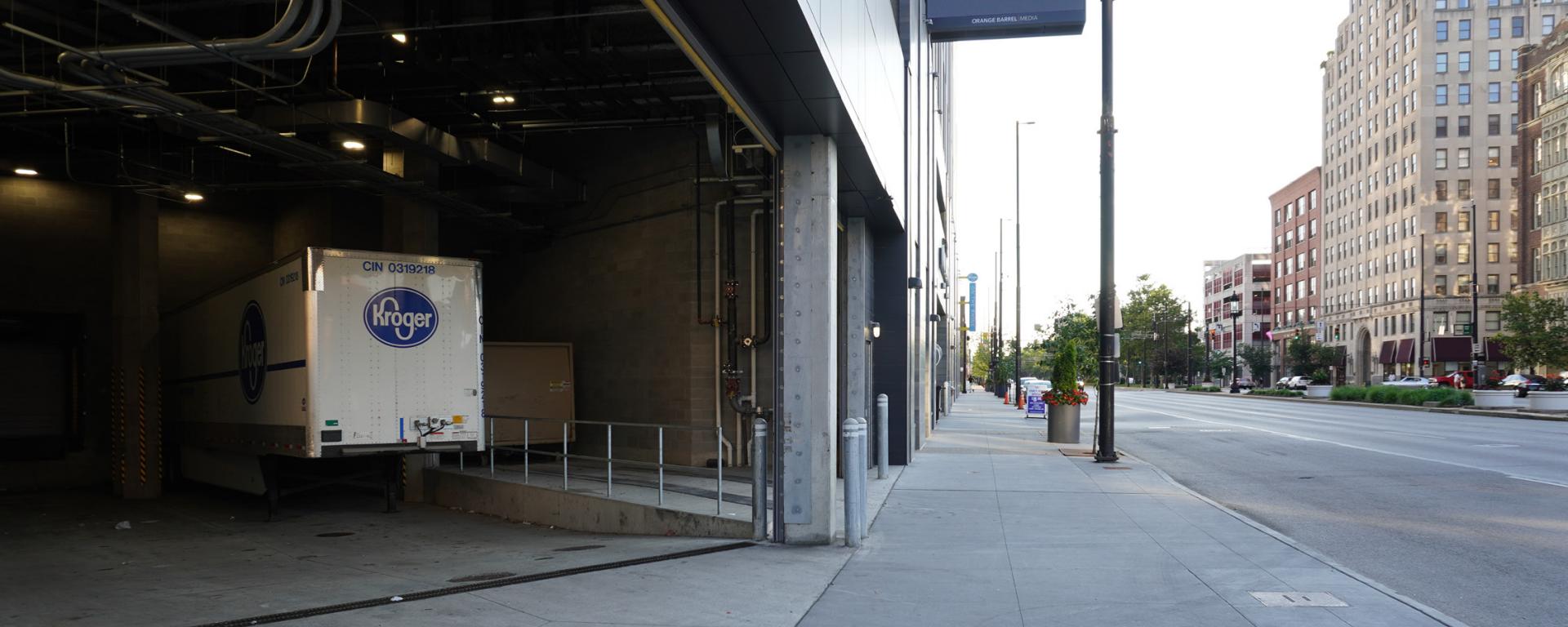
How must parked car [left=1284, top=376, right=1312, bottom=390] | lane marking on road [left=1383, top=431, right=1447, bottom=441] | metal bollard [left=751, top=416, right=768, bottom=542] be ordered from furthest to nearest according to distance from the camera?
1. parked car [left=1284, top=376, right=1312, bottom=390]
2. lane marking on road [left=1383, top=431, right=1447, bottom=441]
3. metal bollard [left=751, top=416, right=768, bottom=542]

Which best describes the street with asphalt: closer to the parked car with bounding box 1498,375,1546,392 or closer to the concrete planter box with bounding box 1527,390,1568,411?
the concrete planter box with bounding box 1527,390,1568,411

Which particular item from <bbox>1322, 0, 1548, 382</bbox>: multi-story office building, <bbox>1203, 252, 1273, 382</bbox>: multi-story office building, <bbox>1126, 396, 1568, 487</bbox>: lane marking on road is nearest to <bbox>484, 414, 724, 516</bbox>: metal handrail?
<bbox>1126, 396, 1568, 487</bbox>: lane marking on road

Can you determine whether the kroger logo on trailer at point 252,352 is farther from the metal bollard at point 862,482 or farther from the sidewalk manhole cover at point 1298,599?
the sidewalk manhole cover at point 1298,599

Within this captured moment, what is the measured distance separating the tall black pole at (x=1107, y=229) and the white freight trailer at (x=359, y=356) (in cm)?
1124

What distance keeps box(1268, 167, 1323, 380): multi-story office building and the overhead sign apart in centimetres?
9498

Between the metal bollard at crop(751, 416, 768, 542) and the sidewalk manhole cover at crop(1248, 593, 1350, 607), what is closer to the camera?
the sidewalk manhole cover at crop(1248, 593, 1350, 607)

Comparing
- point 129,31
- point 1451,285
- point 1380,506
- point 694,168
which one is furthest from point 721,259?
point 1451,285

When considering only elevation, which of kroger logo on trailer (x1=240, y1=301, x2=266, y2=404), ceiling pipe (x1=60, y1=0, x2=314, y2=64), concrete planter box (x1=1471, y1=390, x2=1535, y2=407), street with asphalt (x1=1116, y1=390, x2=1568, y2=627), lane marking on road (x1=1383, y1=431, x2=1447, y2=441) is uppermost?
ceiling pipe (x1=60, y1=0, x2=314, y2=64)

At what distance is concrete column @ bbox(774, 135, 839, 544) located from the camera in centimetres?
Answer: 991

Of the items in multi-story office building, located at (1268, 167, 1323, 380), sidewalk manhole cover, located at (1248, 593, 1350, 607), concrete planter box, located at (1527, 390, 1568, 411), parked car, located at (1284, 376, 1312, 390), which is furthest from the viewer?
multi-story office building, located at (1268, 167, 1323, 380)

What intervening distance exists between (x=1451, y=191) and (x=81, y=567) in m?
100

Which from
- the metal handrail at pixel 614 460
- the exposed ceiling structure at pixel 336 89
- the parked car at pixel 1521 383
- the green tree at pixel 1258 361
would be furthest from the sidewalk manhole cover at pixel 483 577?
the green tree at pixel 1258 361

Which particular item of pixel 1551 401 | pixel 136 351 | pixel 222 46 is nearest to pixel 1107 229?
pixel 222 46

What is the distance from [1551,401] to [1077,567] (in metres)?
39.7
